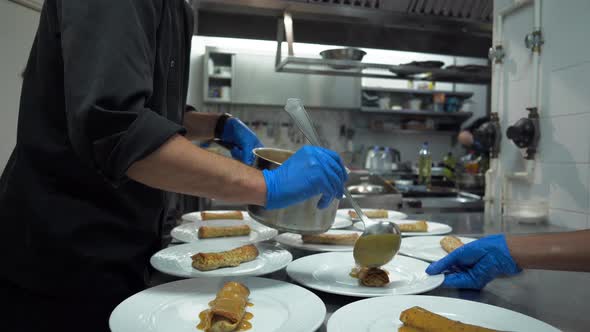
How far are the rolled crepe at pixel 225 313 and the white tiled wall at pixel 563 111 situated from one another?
1.63m

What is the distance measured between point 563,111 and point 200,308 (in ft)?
5.94

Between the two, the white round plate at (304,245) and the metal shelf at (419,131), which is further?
the metal shelf at (419,131)

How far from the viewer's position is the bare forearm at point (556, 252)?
0.91 meters

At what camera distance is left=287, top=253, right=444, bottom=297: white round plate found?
2.76 feet

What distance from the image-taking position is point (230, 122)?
1.44 metres

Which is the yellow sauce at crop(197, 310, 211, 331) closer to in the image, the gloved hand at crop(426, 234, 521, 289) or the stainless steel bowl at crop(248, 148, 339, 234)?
the stainless steel bowl at crop(248, 148, 339, 234)

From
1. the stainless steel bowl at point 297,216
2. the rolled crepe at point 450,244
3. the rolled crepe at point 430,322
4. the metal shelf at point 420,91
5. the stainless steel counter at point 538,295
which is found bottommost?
the stainless steel counter at point 538,295

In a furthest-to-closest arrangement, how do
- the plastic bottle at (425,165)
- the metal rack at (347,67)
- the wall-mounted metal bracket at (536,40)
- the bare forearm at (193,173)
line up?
the plastic bottle at (425,165), the metal rack at (347,67), the wall-mounted metal bracket at (536,40), the bare forearm at (193,173)

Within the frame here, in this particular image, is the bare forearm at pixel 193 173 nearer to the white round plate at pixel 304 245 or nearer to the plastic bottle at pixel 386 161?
the white round plate at pixel 304 245

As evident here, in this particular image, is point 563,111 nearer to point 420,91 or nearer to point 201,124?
point 201,124

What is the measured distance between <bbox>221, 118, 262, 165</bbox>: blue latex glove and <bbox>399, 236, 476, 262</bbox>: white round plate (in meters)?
0.57

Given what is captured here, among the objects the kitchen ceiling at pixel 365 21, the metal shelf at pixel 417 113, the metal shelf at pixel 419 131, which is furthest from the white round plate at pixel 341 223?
the metal shelf at pixel 419 131

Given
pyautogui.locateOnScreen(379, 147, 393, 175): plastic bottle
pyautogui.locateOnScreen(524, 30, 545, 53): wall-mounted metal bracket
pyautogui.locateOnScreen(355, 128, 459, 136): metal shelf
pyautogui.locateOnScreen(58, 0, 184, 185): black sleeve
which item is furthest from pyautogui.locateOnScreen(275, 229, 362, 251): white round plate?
pyautogui.locateOnScreen(355, 128, 459, 136): metal shelf

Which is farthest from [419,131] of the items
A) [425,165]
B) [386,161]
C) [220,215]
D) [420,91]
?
[220,215]
